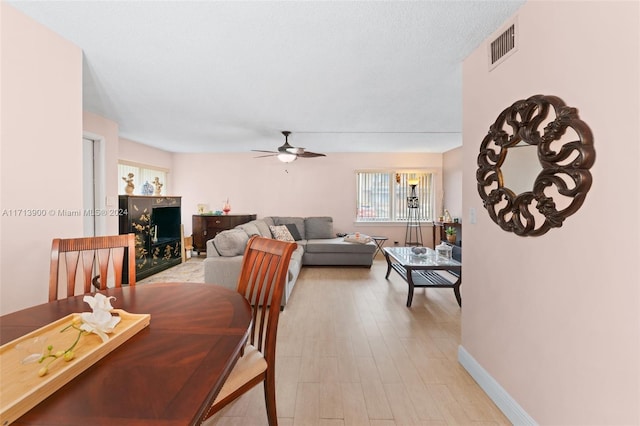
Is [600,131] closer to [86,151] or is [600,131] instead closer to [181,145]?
[86,151]

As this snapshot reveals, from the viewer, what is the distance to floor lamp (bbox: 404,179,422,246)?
6551 mm

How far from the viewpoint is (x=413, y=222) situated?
21.7 ft

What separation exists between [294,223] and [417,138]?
2.94 m

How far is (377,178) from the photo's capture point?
6.60 meters

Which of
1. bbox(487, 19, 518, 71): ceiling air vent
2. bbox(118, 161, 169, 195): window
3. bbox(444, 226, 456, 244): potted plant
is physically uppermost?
bbox(487, 19, 518, 71): ceiling air vent

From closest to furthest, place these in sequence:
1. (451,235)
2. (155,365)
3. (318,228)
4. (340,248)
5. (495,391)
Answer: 1. (155,365)
2. (495,391)
3. (340,248)
4. (451,235)
5. (318,228)

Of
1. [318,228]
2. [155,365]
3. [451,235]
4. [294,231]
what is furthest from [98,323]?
[451,235]

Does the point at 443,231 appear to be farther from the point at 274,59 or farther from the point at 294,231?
the point at 274,59

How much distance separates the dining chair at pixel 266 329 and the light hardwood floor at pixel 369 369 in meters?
0.45

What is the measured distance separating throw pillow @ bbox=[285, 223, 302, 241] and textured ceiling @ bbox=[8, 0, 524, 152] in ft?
7.56

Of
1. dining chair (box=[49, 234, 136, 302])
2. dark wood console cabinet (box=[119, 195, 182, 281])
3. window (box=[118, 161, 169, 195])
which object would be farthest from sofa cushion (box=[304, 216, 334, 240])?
dining chair (box=[49, 234, 136, 302])

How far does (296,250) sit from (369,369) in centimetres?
287

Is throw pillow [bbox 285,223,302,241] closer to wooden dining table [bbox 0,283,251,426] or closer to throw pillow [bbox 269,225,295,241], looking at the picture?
throw pillow [bbox 269,225,295,241]

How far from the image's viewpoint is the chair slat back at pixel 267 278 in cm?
137
